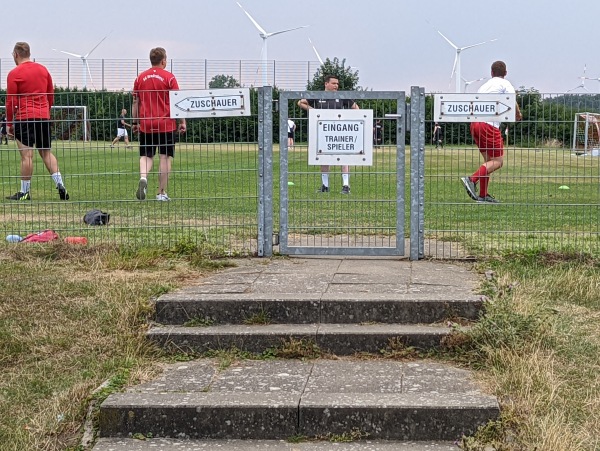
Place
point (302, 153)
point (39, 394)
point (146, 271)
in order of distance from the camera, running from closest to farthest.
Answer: point (39, 394), point (146, 271), point (302, 153)

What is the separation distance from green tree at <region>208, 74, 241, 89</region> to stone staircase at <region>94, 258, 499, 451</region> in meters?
1.77

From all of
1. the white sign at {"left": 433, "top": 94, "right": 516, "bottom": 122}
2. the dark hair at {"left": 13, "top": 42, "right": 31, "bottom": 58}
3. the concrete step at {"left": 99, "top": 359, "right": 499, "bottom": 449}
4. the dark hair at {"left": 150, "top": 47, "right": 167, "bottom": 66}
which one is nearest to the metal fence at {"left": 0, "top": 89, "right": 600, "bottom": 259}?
the white sign at {"left": 433, "top": 94, "right": 516, "bottom": 122}

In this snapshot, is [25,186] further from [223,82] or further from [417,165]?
[417,165]

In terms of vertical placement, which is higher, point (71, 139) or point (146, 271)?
point (71, 139)

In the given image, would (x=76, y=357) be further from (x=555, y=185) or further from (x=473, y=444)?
(x=555, y=185)

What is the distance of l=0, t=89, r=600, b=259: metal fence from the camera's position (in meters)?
8.64

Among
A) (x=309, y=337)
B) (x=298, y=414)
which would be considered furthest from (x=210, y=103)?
(x=298, y=414)

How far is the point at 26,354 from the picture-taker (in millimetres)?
6242

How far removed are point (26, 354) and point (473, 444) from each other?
9.64 ft

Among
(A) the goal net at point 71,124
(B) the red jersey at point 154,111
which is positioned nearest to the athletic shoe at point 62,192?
(A) the goal net at point 71,124

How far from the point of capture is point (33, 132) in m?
9.60

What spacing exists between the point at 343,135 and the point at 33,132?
322cm

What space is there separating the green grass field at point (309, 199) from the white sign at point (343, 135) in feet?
0.63

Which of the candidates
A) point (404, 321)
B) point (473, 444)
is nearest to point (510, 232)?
point (404, 321)
